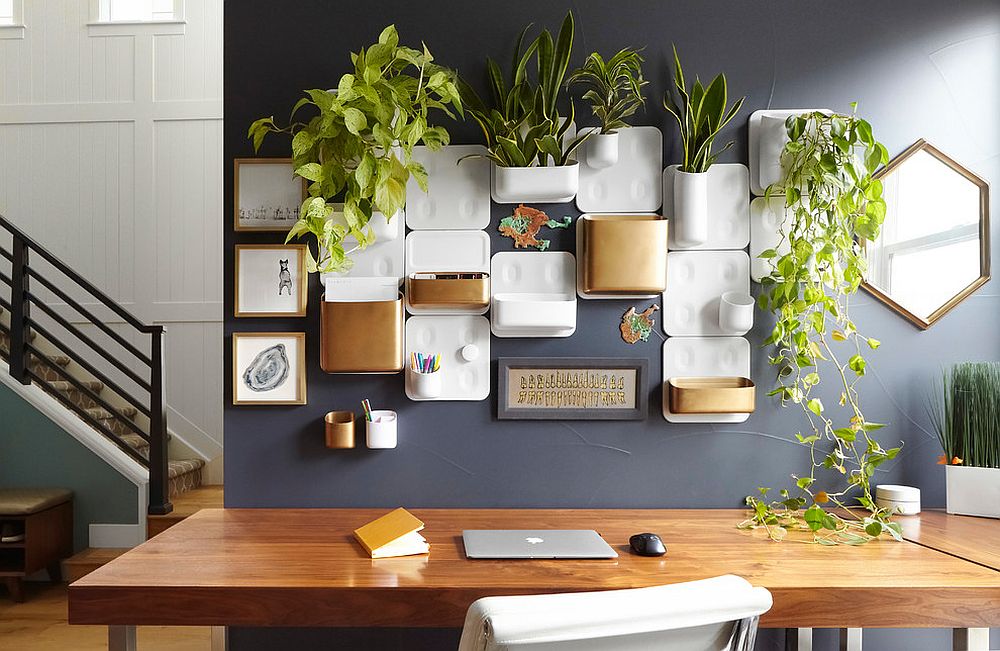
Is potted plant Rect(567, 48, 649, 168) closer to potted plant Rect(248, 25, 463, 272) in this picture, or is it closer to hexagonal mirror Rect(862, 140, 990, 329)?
potted plant Rect(248, 25, 463, 272)

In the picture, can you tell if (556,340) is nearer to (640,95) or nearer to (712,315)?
(712,315)

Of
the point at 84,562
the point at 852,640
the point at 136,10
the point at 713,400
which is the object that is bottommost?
the point at 84,562

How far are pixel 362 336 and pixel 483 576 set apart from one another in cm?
78

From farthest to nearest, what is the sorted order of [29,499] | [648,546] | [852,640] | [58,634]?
[29,499] → [58,634] → [852,640] → [648,546]

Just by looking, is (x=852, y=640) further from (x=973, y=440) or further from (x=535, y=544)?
(x=535, y=544)

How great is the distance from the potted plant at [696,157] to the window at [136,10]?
174 inches

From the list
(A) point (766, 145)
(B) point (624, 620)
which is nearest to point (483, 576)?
(B) point (624, 620)

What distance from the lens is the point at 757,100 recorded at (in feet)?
6.79

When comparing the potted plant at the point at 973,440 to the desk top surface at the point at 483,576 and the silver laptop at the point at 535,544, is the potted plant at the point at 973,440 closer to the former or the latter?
the desk top surface at the point at 483,576

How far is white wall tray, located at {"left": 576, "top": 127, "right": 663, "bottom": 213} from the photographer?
2.03 m

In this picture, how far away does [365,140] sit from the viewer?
6.07ft

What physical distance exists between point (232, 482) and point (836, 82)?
2.07 m

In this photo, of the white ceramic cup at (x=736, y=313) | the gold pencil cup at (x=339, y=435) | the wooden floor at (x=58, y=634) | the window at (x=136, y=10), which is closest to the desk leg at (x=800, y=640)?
the white ceramic cup at (x=736, y=313)

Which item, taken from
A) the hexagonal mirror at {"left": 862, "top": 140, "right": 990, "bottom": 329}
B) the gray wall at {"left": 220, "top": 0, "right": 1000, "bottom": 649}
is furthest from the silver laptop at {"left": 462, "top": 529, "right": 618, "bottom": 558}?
the hexagonal mirror at {"left": 862, "top": 140, "right": 990, "bottom": 329}
